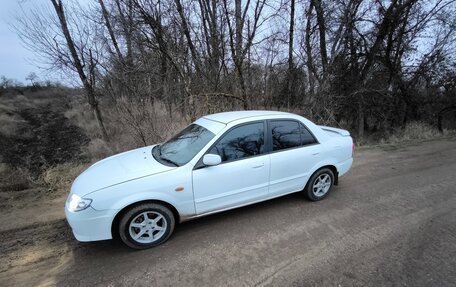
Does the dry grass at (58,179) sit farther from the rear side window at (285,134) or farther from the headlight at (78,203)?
the rear side window at (285,134)

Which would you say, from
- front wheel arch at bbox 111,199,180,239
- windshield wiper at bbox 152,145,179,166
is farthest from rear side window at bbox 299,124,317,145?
front wheel arch at bbox 111,199,180,239

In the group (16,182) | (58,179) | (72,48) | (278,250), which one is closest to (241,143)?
(278,250)

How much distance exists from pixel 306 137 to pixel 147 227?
110 inches

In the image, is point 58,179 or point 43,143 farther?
point 43,143

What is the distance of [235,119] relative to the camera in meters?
3.66

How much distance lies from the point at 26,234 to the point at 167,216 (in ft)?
7.18

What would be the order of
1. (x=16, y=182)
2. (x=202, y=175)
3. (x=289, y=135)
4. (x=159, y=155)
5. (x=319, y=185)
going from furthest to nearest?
(x=16, y=182) → (x=319, y=185) → (x=289, y=135) → (x=159, y=155) → (x=202, y=175)

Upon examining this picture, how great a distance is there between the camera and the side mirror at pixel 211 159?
3.15m

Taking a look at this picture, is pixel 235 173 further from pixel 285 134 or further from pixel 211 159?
pixel 285 134

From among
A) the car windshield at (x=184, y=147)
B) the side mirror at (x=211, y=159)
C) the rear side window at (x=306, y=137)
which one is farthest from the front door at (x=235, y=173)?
the rear side window at (x=306, y=137)

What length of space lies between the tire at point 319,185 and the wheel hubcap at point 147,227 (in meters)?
2.43

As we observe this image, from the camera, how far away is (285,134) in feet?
12.7

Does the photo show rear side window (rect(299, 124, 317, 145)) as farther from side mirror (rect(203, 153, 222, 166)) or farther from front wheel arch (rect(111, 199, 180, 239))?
front wheel arch (rect(111, 199, 180, 239))

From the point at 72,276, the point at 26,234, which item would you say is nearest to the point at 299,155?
the point at 72,276
